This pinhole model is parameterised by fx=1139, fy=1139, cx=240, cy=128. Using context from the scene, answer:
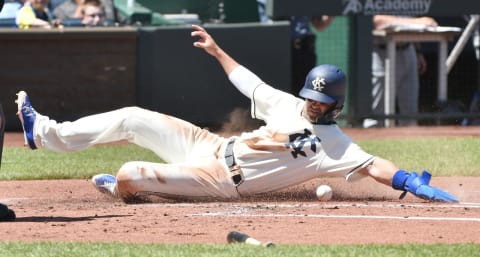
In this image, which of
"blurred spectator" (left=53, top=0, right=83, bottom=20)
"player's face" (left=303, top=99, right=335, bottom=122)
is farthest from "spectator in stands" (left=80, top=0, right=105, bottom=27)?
"player's face" (left=303, top=99, right=335, bottom=122)

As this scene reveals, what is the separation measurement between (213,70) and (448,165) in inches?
188

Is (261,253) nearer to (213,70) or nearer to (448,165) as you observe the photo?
(448,165)

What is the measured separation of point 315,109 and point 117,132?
1.34 metres

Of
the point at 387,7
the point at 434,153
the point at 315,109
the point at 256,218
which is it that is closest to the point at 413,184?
the point at 315,109

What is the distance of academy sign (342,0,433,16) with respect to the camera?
14.7m

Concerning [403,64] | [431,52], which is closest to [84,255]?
[403,64]

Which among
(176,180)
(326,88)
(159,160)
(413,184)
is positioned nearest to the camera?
(413,184)

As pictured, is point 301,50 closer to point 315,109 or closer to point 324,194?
point 324,194

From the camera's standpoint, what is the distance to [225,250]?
18.4 feet

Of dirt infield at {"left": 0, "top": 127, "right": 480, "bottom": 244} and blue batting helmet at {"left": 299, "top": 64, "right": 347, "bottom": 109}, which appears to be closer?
dirt infield at {"left": 0, "top": 127, "right": 480, "bottom": 244}

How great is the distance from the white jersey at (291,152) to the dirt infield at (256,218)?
0.21m

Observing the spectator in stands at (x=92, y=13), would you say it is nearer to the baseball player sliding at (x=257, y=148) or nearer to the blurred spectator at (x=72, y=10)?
the blurred spectator at (x=72, y=10)

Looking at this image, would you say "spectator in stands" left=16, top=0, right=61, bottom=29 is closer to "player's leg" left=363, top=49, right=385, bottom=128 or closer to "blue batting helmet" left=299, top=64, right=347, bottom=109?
"player's leg" left=363, top=49, right=385, bottom=128

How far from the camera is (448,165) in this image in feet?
35.5
